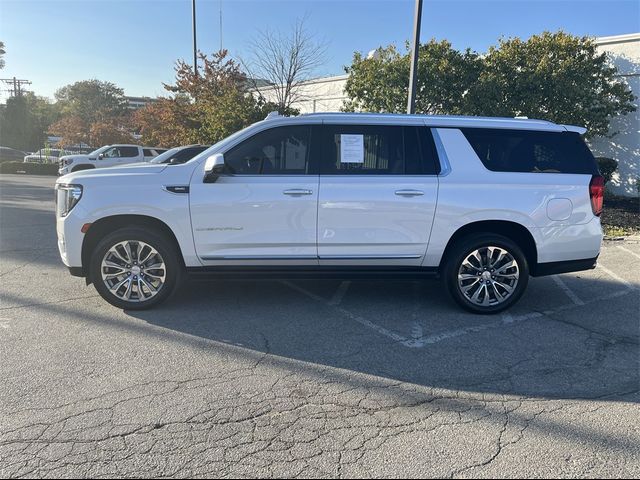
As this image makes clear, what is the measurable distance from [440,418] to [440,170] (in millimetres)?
2663

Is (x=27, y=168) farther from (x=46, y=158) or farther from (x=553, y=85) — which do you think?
(x=553, y=85)

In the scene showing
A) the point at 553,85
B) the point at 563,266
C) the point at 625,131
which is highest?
the point at 553,85

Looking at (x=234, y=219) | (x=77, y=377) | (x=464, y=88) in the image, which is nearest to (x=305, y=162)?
(x=234, y=219)

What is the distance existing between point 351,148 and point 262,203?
3.49 ft

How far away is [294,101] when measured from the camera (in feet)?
69.7

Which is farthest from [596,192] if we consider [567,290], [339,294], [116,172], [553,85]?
[553,85]

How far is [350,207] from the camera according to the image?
486 centimetres

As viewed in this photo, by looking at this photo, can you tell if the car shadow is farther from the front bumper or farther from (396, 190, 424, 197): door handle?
(396, 190, 424, 197): door handle

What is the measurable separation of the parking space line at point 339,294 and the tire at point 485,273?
123cm

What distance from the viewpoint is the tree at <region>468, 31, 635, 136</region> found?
42.8 feet

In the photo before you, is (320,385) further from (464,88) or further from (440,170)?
(464,88)

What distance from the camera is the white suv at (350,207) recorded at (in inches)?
191

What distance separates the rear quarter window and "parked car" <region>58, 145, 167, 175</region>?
810 inches

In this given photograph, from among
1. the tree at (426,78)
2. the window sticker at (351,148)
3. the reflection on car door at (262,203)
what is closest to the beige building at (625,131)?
the tree at (426,78)
